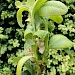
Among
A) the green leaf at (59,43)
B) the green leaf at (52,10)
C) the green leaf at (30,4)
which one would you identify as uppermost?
the green leaf at (30,4)

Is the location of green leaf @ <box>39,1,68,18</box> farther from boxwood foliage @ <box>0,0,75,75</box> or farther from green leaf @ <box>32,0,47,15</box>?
boxwood foliage @ <box>0,0,75,75</box>

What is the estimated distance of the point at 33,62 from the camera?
40.1 inches

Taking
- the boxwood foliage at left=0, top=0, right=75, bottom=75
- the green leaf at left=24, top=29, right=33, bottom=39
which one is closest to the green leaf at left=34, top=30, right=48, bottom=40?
the green leaf at left=24, top=29, right=33, bottom=39

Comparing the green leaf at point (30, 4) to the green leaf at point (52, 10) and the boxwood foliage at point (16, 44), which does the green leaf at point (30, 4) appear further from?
the boxwood foliage at point (16, 44)

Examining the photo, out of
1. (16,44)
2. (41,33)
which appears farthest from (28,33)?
(16,44)

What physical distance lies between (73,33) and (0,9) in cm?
76

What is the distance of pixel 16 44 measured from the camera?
2.36m

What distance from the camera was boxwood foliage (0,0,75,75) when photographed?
2273 millimetres

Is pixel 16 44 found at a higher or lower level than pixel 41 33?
lower

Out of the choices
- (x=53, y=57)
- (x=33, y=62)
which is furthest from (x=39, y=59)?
(x=53, y=57)

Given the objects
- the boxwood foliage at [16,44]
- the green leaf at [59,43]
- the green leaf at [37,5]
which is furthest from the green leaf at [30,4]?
the boxwood foliage at [16,44]

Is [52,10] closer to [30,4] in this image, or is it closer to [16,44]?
[30,4]

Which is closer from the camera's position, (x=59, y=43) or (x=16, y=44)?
(x=59, y=43)

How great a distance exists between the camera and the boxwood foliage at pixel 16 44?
227 centimetres
